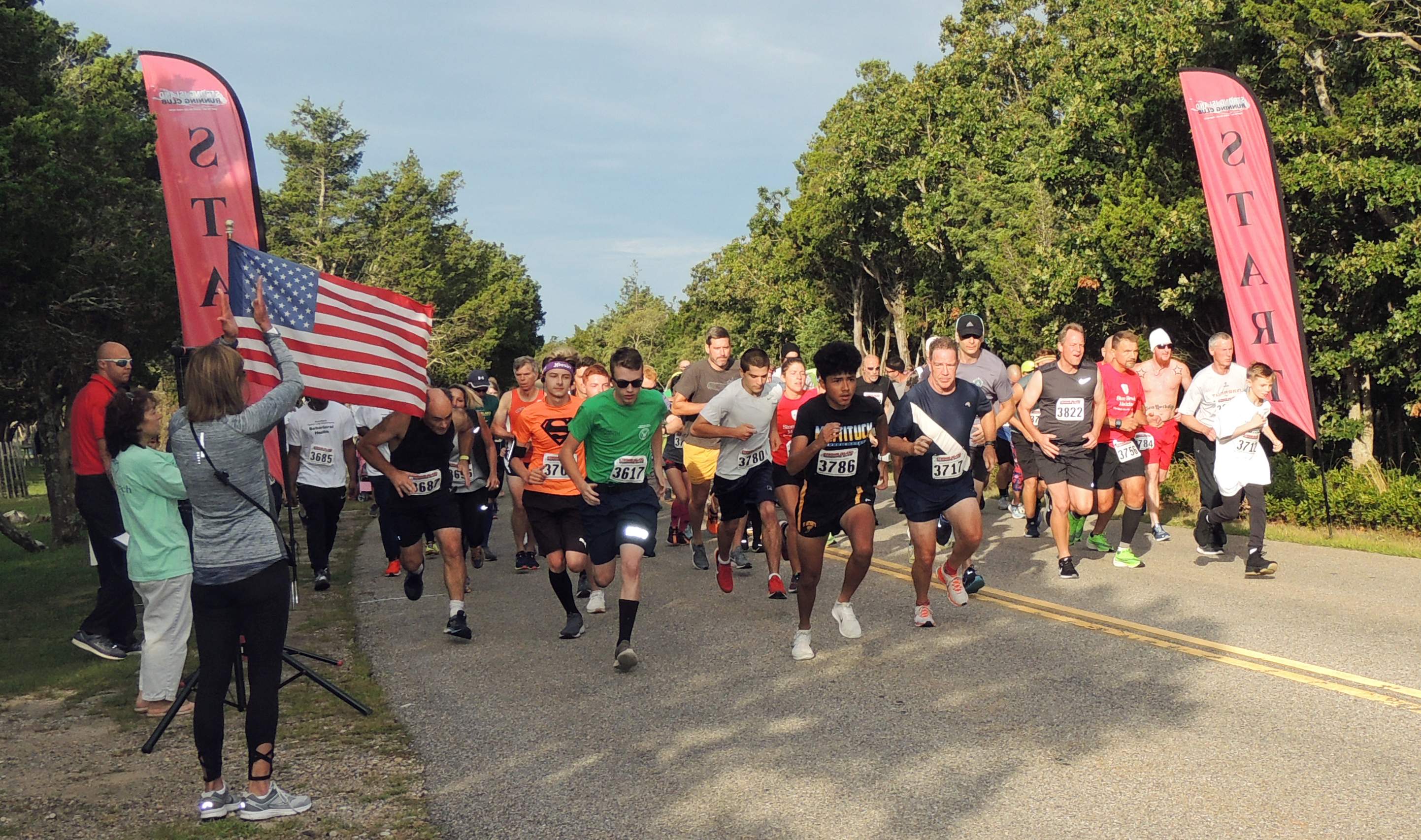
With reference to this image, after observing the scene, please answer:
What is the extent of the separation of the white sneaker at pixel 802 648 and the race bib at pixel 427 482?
123 inches

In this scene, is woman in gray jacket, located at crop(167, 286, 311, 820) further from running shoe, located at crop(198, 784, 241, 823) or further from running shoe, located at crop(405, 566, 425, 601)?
running shoe, located at crop(405, 566, 425, 601)

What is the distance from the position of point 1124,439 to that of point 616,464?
5.51 meters

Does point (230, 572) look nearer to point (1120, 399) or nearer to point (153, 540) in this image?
point (153, 540)

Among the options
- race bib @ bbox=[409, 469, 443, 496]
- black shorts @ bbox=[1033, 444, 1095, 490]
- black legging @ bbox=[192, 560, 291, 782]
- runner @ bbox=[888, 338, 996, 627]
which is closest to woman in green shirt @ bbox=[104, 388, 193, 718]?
black legging @ bbox=[192, 560, 291, 782]

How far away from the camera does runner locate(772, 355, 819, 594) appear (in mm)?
9211

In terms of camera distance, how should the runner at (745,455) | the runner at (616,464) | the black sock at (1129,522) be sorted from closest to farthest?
the runner at (616,464), the runner at (745,455), the black sock at (1129,522)

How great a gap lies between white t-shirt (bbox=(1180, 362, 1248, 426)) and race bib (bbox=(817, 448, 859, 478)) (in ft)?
16.2

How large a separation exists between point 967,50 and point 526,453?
142 ft

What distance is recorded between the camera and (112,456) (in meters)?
6.74

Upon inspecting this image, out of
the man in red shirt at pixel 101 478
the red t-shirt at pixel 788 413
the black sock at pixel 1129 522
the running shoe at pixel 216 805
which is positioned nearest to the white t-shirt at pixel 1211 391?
the black sock at pixel 1129 522

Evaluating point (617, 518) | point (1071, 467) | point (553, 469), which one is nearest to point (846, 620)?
point (617, 518)

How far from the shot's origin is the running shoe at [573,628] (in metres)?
8.80

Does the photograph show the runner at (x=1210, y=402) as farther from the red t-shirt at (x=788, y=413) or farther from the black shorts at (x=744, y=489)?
the black shorts at (x=744, y=489)

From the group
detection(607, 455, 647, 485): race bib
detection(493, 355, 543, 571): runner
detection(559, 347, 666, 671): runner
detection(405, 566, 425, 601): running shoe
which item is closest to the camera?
detection(559, 347, 666, 671): runner
